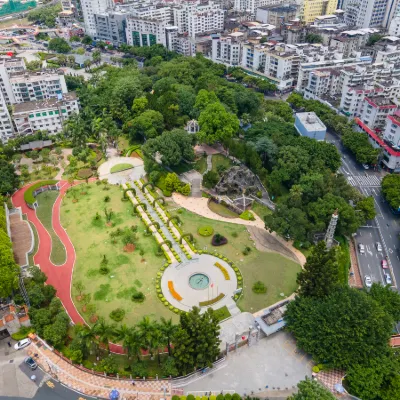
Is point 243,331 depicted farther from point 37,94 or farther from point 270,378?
point 37,94

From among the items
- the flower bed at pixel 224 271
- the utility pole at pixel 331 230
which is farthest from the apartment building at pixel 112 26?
the utility pole at pixel 331 230

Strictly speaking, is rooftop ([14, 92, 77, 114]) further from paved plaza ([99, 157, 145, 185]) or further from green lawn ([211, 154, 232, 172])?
green lawn ([211, 154, 232, 172])

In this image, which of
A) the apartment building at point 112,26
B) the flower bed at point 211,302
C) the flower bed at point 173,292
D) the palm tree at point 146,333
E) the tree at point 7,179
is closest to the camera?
the palm tree at point 146,333

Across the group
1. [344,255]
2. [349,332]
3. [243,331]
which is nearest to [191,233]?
[243,331]

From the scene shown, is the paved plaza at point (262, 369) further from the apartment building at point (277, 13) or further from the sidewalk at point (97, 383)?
the apartment building at point (277, 13)

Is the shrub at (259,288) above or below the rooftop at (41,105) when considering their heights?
below

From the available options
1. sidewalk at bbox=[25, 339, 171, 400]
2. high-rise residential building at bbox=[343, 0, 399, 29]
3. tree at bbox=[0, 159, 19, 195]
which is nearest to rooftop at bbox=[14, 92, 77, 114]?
tree at bbox=[0, 159, 19, 195]

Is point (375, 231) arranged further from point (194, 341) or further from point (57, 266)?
point (57, 266)
